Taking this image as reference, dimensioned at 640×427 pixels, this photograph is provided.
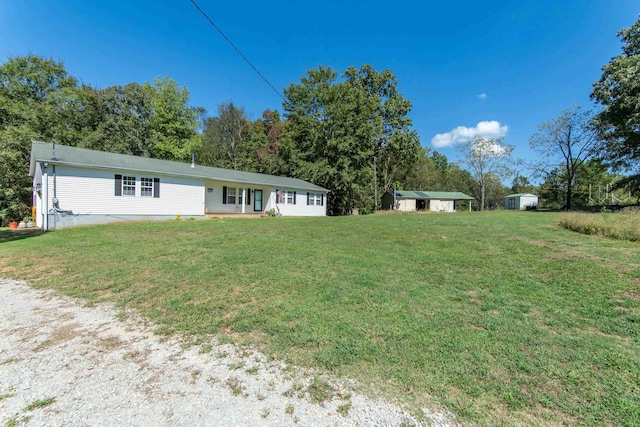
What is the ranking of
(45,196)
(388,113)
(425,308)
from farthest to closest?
(388,113) → (45,196) → (425,308)

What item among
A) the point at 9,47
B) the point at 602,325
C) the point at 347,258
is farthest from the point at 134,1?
the point at 9,47

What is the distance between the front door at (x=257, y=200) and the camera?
68.3ft

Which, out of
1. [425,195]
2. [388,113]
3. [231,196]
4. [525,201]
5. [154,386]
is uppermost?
[388,113]

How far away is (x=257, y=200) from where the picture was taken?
20906mm

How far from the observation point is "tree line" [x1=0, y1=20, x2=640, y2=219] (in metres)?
18.6

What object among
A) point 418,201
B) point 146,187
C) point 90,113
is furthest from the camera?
point 418,201

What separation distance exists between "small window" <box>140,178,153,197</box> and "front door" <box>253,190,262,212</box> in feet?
24.1

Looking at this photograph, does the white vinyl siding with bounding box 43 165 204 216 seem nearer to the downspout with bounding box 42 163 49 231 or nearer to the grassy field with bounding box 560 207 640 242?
the downspout with bounding box 42 163 49 231

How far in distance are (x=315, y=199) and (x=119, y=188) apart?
46.7 feet

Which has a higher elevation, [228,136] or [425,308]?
[228,136]

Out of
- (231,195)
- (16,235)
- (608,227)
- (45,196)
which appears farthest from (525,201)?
(16,235)

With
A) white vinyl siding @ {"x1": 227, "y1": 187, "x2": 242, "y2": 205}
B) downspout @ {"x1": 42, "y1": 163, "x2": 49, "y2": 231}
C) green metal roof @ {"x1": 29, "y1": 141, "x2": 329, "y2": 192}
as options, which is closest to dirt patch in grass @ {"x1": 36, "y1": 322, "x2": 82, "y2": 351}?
downspout @ {"x1": 42, "y1": 163, "x2": 49, "y2": 231}

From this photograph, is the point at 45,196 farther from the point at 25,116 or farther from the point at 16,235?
the point at 25,116

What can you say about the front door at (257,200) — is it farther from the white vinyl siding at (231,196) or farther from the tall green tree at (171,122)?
the tall green tree at (171,122)
